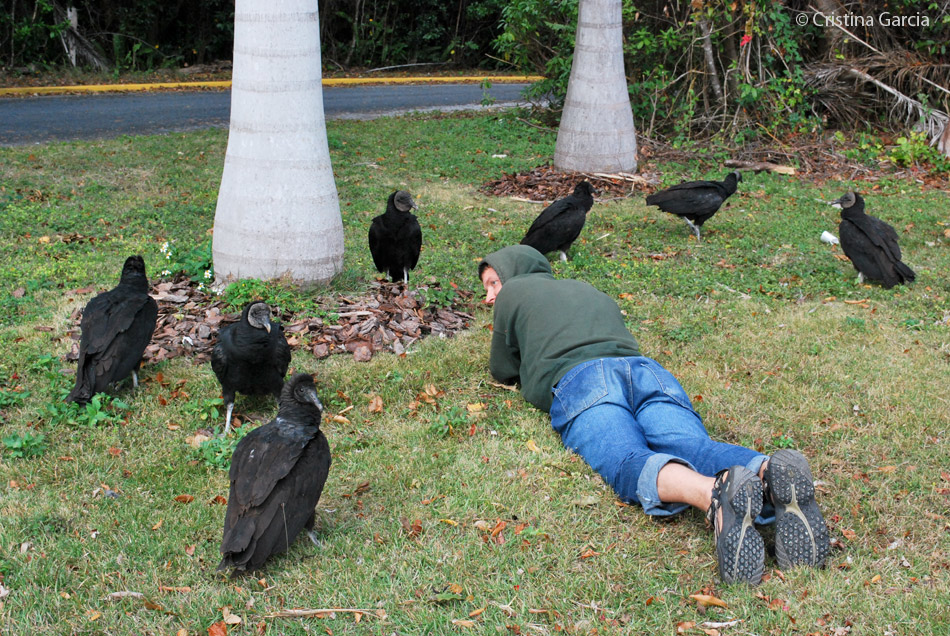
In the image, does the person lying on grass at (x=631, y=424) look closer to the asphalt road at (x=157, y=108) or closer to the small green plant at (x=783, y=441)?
the small green plant at (x=783, y=441)

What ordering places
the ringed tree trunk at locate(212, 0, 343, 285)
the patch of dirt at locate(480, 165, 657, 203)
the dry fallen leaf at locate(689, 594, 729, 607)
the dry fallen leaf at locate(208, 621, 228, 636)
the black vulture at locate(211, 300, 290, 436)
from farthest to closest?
the patch of dirt at locate(480, 165, 657, 203) → the ringed tree trunk at locate(212, 0, 343, 285) → the black vulture at locate(211, 300, 290, 436) → the dry fallen leaf at locate(689, 594, 729, 607) → the dry fallen leaf at locate(208, 621, 228, 636)

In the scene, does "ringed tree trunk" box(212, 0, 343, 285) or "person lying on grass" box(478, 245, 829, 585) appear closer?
"person lying on grass" box(478, 245, 829, 585)

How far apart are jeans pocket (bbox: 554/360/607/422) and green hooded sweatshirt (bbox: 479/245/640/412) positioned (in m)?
0.08

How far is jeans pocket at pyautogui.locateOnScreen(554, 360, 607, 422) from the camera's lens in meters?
4.28

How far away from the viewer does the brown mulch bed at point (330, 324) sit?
5875 mm

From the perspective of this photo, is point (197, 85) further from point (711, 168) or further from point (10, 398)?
point (10, 398)

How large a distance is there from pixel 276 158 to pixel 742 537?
4502 millimetres

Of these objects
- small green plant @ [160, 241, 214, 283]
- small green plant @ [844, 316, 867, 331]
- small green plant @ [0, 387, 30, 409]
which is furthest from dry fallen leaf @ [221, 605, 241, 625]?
small green plant @ [844, 316, 867, 331]

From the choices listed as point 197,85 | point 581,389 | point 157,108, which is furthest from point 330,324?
point 197,85

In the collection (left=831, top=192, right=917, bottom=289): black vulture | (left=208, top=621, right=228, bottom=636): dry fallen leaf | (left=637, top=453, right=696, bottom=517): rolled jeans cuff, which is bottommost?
(left=208, top=621, right=228, bottom=636): dry fallen leaf

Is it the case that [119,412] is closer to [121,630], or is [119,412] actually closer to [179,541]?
[179,541]

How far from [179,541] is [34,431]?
1601mm

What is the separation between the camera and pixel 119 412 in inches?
194

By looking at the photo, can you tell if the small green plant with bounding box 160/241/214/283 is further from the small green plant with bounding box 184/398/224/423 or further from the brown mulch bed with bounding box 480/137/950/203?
the brown mulch bed with bounding box 480/137/950/203
